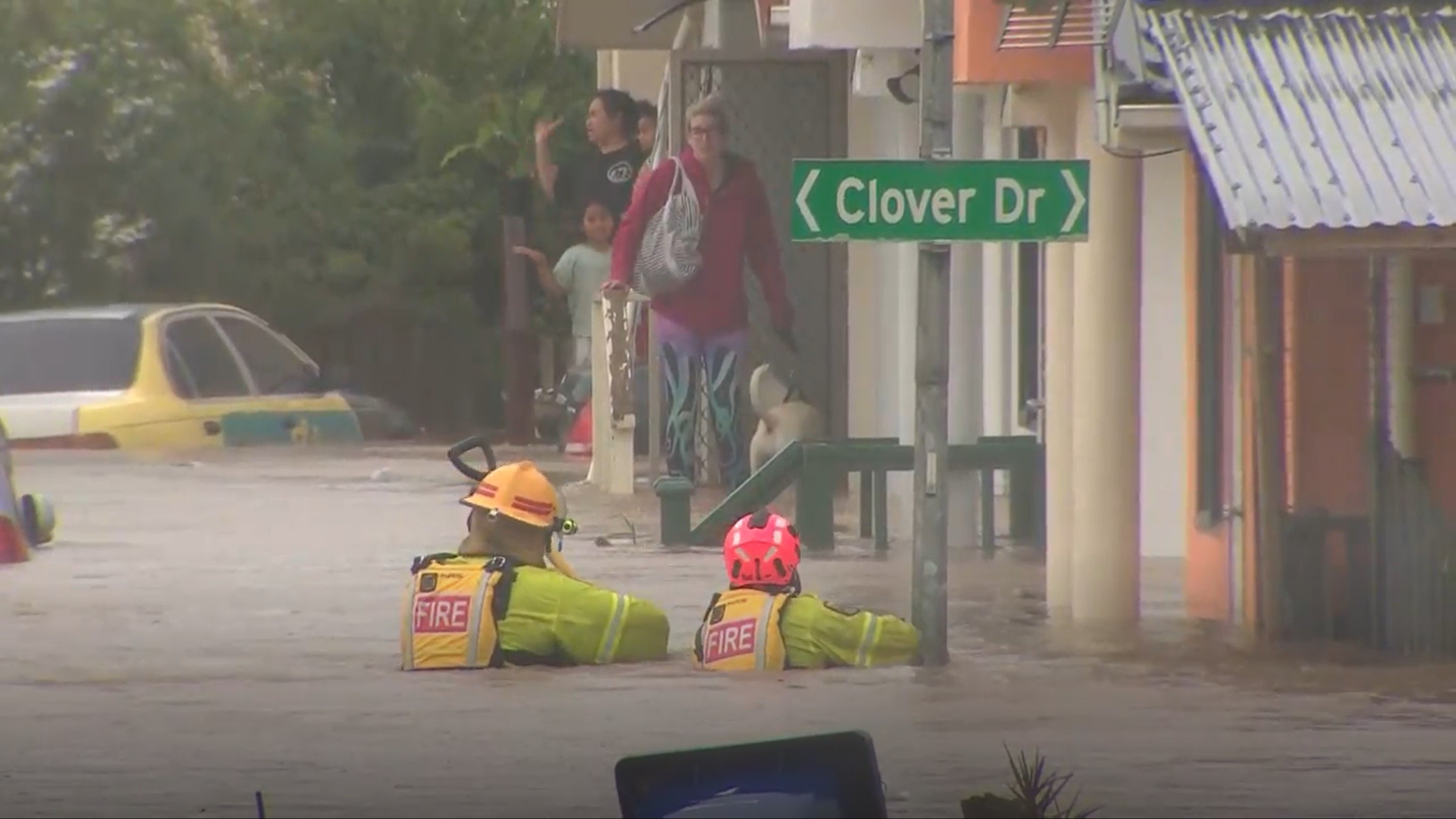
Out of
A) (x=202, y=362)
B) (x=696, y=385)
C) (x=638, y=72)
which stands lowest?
(x=696, y=385)

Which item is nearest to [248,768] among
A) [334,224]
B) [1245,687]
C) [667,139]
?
[1245,687]

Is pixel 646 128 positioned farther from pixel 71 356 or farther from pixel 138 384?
pixel 71 356

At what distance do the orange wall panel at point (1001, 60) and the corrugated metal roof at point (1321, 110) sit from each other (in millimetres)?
1162

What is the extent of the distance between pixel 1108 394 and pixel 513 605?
255 cm

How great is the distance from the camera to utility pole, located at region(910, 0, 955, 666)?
12.7 metres

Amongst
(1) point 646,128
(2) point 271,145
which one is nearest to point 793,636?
(1) point 646,128

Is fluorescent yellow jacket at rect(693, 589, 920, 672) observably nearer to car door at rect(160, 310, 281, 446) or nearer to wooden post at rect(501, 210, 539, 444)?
car door at rect(160, 310, 281, 446)

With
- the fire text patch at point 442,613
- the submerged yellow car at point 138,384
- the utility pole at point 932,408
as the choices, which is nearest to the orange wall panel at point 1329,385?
the utility pole at point 932,408

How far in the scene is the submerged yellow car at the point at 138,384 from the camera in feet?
77.6

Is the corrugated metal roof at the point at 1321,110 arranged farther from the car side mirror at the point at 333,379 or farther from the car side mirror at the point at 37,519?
the car side mirror at the point at 333,379

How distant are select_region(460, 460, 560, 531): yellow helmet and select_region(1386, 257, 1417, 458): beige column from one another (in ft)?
10.2

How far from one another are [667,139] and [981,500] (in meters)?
5.39

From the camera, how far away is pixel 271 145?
34938mm

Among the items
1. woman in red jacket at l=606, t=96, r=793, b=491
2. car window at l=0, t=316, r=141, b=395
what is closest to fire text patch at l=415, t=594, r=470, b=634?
woman in red jacket at l=606, t=96, r=793, b=491
